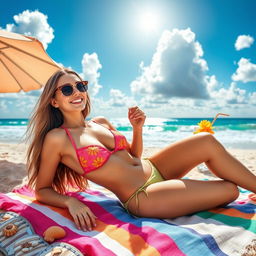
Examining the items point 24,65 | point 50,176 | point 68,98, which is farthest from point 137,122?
point 24,65

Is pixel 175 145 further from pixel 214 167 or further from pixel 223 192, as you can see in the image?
pixel 223 192

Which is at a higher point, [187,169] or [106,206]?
[187,169]

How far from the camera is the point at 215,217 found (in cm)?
181

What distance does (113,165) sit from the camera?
1.90 m

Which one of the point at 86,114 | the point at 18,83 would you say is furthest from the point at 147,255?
the point at 18,83

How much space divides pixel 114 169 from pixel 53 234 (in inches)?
25.0

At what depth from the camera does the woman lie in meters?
1.78

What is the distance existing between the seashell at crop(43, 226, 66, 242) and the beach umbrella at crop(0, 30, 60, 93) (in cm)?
309

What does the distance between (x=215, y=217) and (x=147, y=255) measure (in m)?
0.75

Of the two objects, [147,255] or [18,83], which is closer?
[147,255]

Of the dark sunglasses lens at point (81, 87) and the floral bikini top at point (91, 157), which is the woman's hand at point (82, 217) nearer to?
the floral bikini top at point (91, 157)

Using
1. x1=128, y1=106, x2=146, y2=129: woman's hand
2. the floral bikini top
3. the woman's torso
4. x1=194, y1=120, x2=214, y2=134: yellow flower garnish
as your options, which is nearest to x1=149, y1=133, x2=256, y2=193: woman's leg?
the woman's torso

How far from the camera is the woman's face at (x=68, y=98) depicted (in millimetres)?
2152

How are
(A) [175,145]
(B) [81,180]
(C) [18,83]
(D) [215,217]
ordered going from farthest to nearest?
1. (C) [18,83]
2. (B) [81,180]
3. (A) [175,145]
4. (D) [215,217]
